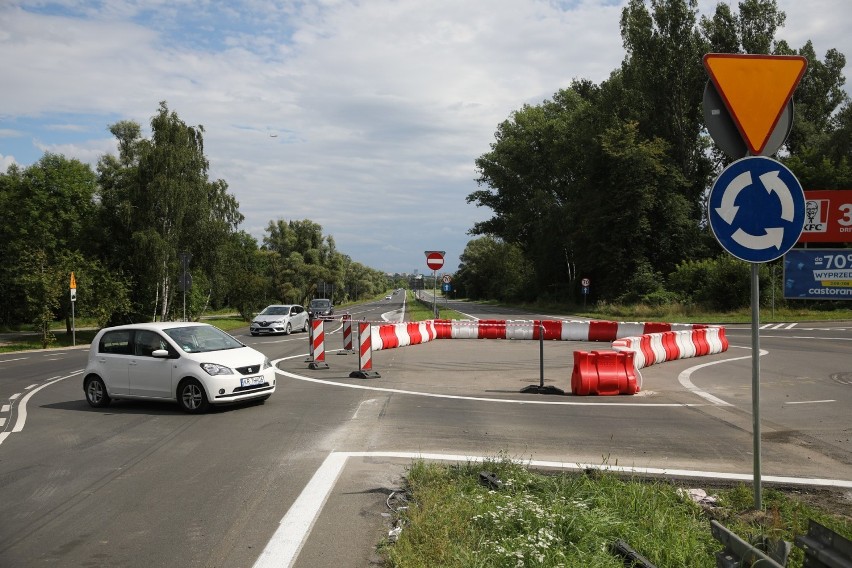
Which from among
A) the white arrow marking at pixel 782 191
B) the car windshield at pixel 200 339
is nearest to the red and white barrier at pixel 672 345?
the car windshield at pixel 200 339

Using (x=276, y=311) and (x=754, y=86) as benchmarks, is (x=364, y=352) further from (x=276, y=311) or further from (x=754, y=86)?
(x=276, y=311)

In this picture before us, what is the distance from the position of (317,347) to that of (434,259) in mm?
14093

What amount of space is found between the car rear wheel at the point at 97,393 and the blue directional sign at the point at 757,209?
428 inches

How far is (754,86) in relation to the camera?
520cm

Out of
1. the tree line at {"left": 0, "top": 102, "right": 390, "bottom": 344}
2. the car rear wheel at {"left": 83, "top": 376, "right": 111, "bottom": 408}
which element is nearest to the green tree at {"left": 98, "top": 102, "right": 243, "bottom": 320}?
the tree line at {"left": 0, "top": 102, "right": 390, "bottom": 344}

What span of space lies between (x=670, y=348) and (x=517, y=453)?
12640mm

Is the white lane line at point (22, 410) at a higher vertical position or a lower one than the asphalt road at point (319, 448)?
lower

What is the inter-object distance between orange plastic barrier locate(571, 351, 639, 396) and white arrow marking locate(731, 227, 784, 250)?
8390 mm

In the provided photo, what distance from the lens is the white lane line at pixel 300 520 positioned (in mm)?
5035

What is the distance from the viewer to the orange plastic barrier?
13.4 m

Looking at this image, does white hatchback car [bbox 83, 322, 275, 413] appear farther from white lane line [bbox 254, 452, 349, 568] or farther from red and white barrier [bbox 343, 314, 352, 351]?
red and white barrier [bbox 343, 314, 352, 351]

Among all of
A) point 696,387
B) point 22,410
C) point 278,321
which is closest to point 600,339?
point 696,387

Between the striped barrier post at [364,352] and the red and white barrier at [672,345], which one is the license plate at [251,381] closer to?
the striped barrier post at [364,352]

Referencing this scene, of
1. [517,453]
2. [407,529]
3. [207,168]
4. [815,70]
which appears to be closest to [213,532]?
[407,529]
